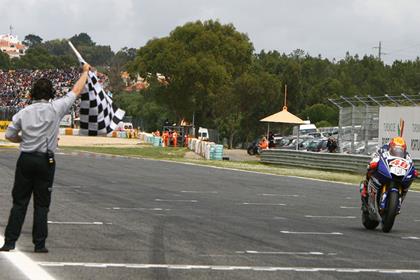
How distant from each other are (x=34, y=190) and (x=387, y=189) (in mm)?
5666

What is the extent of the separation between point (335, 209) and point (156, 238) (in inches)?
262

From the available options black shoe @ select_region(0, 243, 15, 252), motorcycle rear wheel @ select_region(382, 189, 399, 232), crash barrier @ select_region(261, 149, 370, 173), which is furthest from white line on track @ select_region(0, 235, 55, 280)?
crash barrier @ select_region(261, 149, 370, 173)

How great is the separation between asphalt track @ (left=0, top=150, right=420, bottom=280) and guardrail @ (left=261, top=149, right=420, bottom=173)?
36.6ft

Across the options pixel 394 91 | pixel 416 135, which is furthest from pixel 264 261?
pixel 394 91

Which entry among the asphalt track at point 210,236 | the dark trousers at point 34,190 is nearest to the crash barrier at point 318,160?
the asphalt track at point 210,236

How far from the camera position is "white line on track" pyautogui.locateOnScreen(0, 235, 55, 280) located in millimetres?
7711

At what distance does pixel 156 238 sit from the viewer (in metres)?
10.7

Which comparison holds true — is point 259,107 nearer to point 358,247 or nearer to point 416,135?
point 416,135

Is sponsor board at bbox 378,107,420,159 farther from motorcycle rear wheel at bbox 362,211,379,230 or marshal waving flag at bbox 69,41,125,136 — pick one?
marshal waving flag at bbox 69,41,125,136

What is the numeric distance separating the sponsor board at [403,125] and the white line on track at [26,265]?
965 inches

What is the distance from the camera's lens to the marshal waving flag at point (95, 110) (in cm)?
1027

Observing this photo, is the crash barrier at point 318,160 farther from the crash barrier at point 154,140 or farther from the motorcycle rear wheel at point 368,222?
the crash barrier at point 154,140

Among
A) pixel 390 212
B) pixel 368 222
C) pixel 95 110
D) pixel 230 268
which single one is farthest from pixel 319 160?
pixel 230 268

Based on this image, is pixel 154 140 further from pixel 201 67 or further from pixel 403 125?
pixel 403 125
